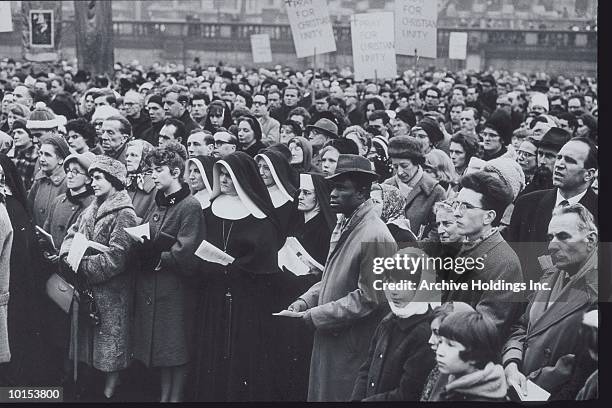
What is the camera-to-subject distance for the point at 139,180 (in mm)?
7301

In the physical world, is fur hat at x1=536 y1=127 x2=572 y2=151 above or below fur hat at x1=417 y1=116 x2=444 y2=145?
above

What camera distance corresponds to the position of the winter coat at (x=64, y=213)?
23.7 feet

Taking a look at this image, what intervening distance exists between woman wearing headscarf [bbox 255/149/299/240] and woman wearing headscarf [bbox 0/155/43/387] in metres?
1.47

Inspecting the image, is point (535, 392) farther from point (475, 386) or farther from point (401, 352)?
point (401, 352)

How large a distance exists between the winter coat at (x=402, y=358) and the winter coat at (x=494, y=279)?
309mm

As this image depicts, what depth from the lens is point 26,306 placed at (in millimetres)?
7062

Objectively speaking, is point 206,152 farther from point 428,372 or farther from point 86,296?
point 428,372

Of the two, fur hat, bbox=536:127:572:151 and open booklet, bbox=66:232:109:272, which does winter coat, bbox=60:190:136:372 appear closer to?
open booklet, bbox=66:232:109:272

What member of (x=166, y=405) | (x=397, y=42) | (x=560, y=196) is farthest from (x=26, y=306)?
(x=397, y=42)

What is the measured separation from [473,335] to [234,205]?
1737mm

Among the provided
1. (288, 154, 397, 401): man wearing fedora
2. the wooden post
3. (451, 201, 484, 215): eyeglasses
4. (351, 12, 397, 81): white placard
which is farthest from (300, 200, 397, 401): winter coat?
the wooden post

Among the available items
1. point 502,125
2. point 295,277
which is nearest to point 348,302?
point 295,277

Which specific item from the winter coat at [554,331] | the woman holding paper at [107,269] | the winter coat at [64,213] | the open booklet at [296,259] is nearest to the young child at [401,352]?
the winter coat at [554,331]

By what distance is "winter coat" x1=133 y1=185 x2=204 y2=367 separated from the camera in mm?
6875
